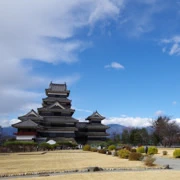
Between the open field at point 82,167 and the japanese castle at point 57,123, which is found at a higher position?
the japanese castle at point 57,123

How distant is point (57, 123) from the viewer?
70.9 metres

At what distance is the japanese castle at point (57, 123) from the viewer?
64.3 meters

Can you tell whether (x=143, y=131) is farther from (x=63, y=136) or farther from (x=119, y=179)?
(x=119, y=179)

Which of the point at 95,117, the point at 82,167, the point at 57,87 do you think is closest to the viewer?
the point at 82,167

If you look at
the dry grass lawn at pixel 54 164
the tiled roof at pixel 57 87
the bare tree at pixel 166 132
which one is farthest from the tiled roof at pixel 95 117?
the dry grass lawn at pixel 54 164

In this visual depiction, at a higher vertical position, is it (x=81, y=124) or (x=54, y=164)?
(x=81, y=124)

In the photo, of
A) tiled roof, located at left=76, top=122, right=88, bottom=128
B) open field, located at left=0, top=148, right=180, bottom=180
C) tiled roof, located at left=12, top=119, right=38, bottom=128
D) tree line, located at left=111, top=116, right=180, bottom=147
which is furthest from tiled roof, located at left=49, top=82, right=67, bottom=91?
open field, located at left=0, top=148, right=180, bottom=180

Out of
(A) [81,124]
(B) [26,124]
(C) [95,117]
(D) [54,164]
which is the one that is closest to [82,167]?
(D) [54,164]

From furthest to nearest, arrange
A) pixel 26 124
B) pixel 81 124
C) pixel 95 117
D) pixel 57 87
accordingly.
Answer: pixel 57 87, pixel 81 124, pixel 95 117, pixel 26 124

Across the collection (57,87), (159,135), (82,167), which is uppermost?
(57,87)

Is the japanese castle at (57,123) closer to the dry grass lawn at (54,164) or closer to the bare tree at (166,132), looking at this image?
the bare tree at (166,132)

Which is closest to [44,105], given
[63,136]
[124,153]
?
[63,136]

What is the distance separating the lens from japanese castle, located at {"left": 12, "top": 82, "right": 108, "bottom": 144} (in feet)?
211

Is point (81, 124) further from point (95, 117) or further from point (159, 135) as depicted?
point (159, 135)
